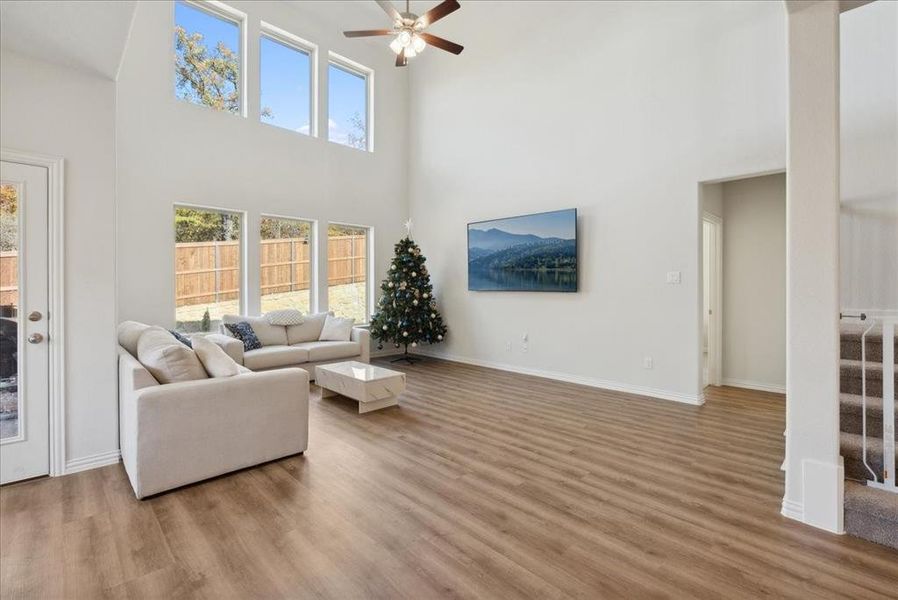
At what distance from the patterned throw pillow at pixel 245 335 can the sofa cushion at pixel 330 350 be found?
0.53m

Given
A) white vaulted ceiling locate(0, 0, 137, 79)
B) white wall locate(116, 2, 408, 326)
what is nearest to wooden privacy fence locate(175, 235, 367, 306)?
white wall locate(116, 2, 408, 326)

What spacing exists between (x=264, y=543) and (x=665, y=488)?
2280 mm

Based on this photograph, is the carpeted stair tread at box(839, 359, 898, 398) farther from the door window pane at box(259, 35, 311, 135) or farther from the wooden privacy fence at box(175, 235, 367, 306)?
the door window pane at box(259, 35, 311, 135)

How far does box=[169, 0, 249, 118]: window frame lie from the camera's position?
5344 millimetres

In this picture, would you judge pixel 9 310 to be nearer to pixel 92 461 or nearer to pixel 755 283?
pixel 92 461

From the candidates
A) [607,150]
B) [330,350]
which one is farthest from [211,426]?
[607,150]

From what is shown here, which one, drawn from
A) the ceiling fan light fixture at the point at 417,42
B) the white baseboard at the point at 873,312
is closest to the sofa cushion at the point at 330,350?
the ceiling fan light fixture at the point at 417,42

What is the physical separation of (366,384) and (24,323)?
96.2 inches

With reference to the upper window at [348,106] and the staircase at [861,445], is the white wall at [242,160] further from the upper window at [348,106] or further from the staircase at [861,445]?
the staircase at [861,445]

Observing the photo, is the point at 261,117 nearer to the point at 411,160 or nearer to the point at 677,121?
the point at 411,160

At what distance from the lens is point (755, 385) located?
16.4ft

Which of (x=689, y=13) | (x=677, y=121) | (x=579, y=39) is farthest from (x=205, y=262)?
(x=689, y=13)

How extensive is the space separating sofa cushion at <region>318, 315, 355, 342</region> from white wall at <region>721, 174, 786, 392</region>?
16.6 ft

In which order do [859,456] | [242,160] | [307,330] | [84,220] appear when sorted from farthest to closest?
[307,330], [242,160], [84,220], [859,456]
